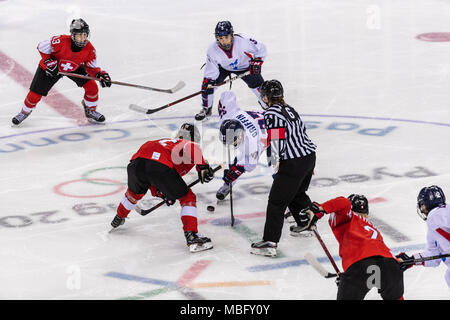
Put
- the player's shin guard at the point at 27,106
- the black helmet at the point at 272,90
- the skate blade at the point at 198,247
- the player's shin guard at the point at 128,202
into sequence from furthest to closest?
the player's shin guard at the point at 27,106 → the player's shin guard at the point at 128,202 → the skate blade at the point at 198,247 → the black helmet at the point at 272,90

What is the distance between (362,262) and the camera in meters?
3.93

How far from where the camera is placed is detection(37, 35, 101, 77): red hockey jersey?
787 centimetres

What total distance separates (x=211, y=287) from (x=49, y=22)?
9.03 metres

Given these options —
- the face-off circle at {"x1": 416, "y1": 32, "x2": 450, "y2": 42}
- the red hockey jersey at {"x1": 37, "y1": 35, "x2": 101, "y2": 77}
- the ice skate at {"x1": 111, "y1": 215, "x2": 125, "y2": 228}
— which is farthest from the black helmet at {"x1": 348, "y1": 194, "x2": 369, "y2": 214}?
the face-off circle at {"x1": 416, "y1": 32, "x2": 450, "y2": 42}

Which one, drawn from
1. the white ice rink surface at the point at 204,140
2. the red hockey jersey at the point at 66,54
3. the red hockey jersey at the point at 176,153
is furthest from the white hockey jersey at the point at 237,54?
the red hockey jersey at the point at 176,153

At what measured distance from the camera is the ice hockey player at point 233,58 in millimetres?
7913

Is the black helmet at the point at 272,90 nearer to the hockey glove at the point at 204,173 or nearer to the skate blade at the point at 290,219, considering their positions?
the hockey glove at the point at 204,173

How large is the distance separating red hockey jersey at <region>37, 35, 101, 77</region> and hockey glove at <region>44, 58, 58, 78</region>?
0.07 metres

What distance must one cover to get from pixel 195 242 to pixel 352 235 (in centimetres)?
142

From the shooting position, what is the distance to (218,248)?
529cm

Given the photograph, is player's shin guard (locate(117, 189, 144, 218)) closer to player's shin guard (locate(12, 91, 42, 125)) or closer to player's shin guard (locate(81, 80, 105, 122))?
player's shin guard (locate(81, 80, 105, 122))

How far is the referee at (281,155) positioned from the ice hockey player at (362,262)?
3.03ft

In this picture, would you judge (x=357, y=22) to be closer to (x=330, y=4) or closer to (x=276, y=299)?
(x=330, y=4)

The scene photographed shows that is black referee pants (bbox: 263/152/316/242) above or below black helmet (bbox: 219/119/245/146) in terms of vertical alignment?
below
